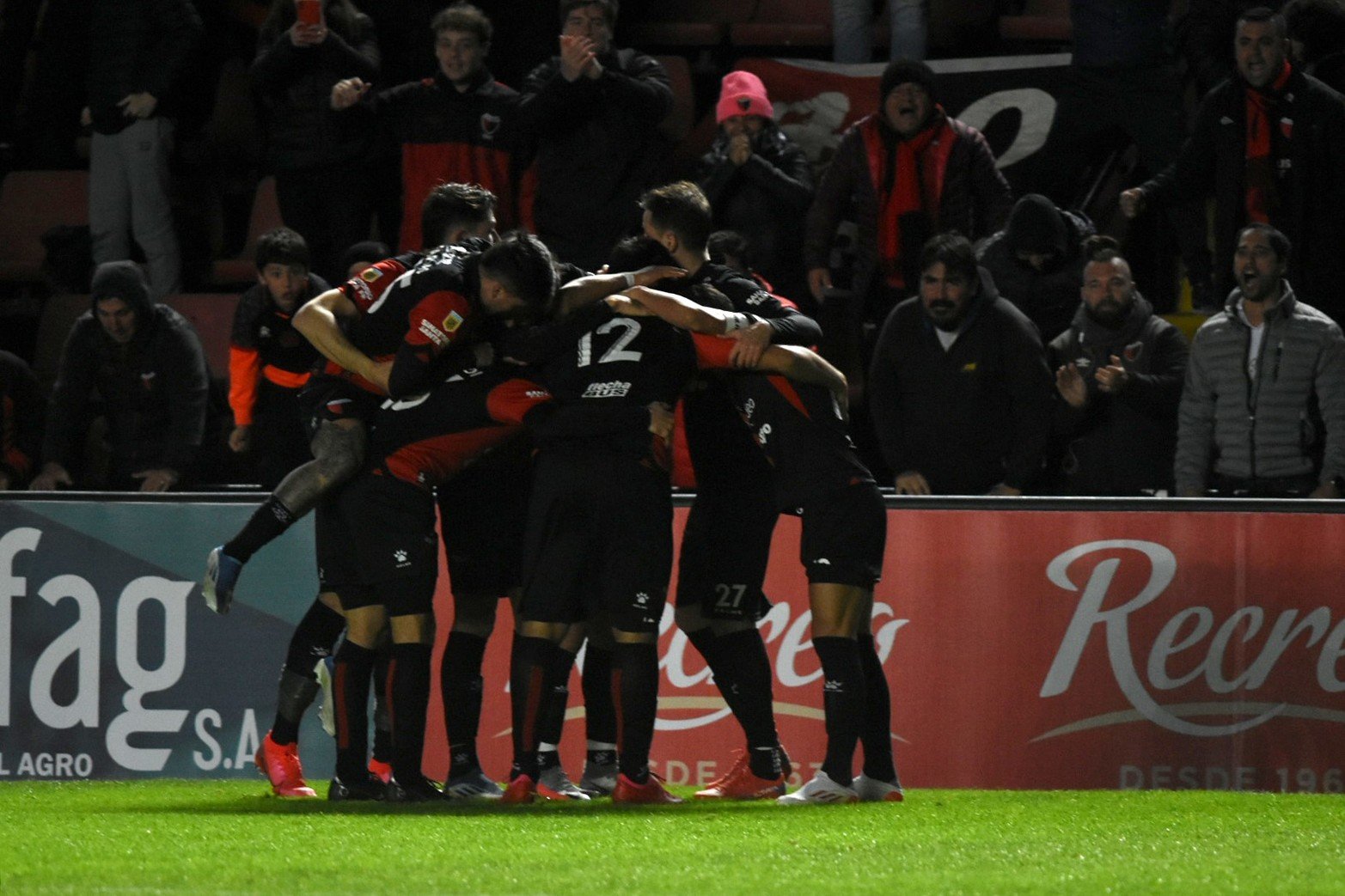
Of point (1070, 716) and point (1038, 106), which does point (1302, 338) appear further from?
point (1038, 106)

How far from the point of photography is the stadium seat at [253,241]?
1223 centimetres

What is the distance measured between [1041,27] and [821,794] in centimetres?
627

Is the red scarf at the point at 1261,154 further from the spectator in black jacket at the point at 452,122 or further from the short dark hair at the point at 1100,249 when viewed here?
the spectator in black jacket at the point at 452,122

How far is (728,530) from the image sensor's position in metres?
7.59

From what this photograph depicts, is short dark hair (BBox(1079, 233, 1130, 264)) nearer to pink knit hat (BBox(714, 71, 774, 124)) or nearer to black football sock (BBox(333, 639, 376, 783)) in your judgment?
pink knit hat (BBox(714, 71, 774, 124))

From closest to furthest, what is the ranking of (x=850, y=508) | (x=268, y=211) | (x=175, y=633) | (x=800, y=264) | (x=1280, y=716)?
1. (x=850, y=508)
2. (x=1280, y=716)
3. (x=175, y=633)
4. (x=800, y=264)
5. (x=268, y=211)

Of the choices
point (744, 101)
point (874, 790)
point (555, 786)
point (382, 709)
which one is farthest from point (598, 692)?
point (744, 101)

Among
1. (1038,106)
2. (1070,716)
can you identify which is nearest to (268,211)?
(1038,106)

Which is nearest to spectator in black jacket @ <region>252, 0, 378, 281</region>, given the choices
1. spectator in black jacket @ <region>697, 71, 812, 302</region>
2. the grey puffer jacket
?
spectator in black jacket @ <region>697, 71, 812, 302</region>

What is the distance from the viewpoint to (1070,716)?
27.8 ft

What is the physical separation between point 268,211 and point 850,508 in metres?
6.14

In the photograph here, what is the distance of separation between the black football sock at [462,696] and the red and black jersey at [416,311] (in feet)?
3.22

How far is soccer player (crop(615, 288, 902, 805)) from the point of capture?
23.7ft

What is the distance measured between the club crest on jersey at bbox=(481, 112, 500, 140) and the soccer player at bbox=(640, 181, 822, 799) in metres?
3.49
